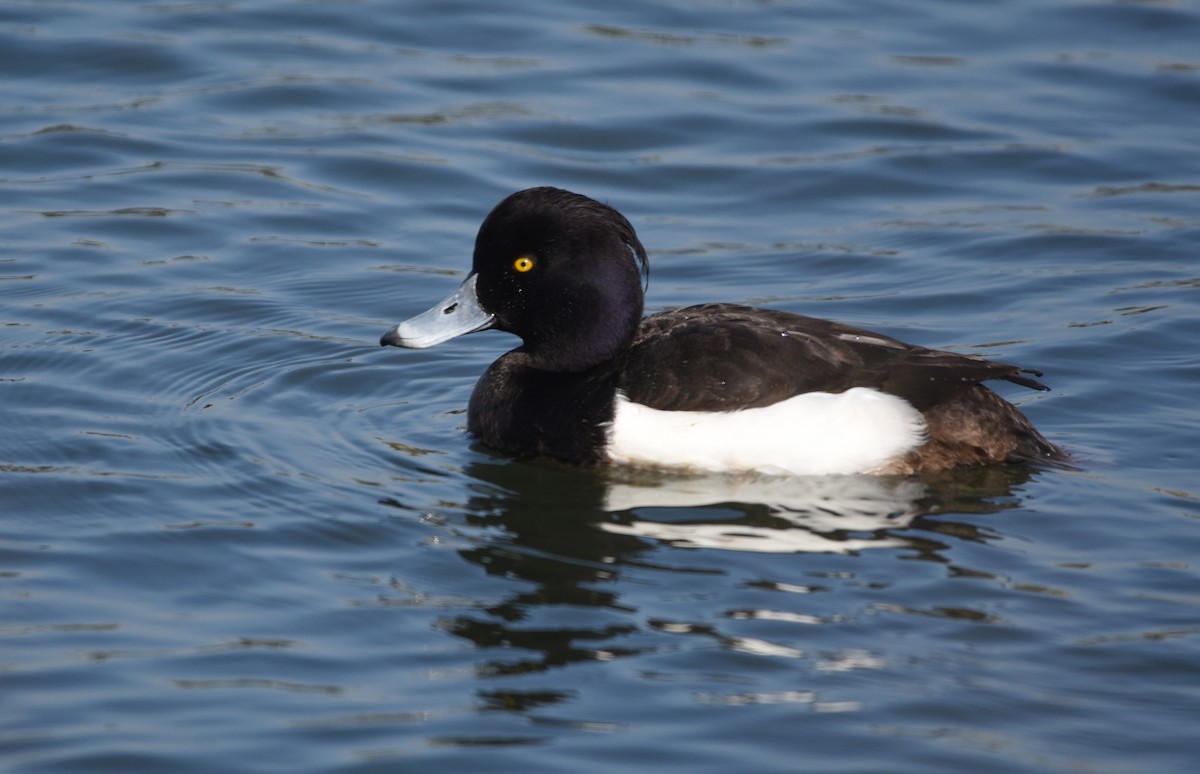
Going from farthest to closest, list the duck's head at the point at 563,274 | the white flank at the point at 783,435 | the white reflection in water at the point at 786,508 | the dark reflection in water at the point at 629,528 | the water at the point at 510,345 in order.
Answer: the duck's head at the point at 563,274
the white flank at the point at 783,435
the white reflection in water at the point at 786,508
the dark reflection in water at the point at 629,528
the water at the point at 510,345

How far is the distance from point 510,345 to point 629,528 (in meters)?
2.82

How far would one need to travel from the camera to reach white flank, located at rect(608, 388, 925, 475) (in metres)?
6.78

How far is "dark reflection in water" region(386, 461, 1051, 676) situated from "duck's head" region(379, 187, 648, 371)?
585 mm

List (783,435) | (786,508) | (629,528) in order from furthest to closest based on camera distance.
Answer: (783,435), (786,508), (629,528)

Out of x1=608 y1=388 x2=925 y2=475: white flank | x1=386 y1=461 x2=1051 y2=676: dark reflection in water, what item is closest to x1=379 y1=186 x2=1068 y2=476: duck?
x1=608 y1=388 x2=925 y2=475: white flank

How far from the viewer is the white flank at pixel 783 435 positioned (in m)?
6.78

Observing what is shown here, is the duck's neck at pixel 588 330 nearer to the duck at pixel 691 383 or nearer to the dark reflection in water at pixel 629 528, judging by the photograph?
the duck at pixel 691 383

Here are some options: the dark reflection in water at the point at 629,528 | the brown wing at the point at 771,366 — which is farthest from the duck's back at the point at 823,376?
the dark reflection in water at the point at 629,528

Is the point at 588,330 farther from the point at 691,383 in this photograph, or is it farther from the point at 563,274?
the point at 691,383

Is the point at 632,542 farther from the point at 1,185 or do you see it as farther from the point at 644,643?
the point at 1,185

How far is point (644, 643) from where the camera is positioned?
531 cm

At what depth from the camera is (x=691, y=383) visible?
679 centimetres

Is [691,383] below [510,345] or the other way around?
the other way around

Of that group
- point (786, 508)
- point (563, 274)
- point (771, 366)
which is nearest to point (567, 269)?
point (563, 274)
